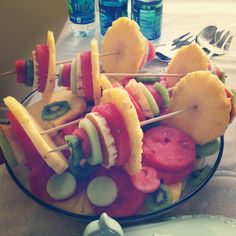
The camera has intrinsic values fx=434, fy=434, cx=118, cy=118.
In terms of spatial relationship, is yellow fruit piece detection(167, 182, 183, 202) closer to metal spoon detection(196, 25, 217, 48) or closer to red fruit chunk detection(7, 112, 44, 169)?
red fruit chunk detection(7, 112, 44, 169)

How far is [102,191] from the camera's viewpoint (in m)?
0.58

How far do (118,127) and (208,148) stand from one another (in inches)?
6.4

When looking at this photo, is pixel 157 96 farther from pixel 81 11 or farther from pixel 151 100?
pixel 81 11

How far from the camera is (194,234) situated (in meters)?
0.54

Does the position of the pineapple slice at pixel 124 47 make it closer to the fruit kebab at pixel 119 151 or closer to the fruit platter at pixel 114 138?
the fruit platter at pixel 114 138

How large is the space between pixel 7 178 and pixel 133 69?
277 mm

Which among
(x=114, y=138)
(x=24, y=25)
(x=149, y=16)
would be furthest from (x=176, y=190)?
(x=24, y=25)

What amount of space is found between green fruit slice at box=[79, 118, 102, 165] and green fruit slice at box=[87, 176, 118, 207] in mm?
44

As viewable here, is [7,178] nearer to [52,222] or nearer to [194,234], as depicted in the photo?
[52,222]

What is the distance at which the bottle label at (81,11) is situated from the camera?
1.00m

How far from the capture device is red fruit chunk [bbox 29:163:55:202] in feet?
1.91

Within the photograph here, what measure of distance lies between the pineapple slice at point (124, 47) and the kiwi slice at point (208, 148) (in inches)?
7.5

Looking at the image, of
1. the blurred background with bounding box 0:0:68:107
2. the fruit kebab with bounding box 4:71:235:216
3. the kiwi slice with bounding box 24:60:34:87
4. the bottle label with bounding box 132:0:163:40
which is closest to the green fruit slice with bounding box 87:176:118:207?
the fruit kebab with bounding box 4:71:235:216

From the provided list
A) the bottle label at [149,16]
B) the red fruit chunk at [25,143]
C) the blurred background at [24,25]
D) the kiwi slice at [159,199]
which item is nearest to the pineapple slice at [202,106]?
the kiwi slice at [159,199]
